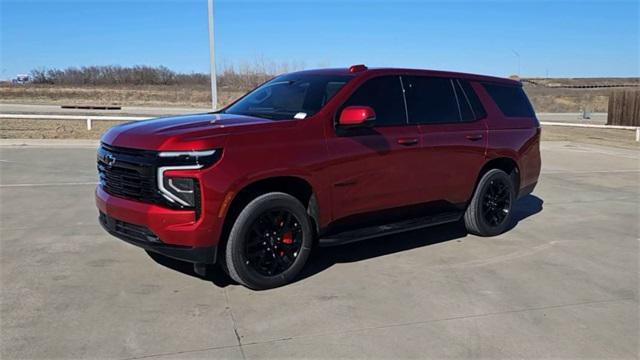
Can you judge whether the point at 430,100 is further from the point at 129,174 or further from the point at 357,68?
the point at 129,174

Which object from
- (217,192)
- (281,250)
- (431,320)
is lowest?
(431,320)

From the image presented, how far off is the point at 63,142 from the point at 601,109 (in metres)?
55.5

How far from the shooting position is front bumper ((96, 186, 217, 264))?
4375 millimetres

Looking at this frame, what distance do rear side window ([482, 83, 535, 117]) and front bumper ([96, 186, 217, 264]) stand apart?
411 cm

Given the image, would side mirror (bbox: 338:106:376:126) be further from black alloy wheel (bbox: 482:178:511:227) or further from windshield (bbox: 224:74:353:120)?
black alloy wheel (bbox: 482:178:511:227)

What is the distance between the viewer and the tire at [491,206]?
6652 mm

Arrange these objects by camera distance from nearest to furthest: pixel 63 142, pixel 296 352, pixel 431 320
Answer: pixel 296 352, pixel 431 320, pixel 63 142

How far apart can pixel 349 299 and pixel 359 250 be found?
149 centimetres

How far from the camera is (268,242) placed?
191 inches

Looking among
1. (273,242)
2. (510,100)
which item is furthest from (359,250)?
(510,100)

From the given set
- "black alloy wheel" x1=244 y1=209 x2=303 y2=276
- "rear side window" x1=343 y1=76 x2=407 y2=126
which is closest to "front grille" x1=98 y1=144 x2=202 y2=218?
"black alloy wheel" x1=244 y1=209 x2=303 y2=276

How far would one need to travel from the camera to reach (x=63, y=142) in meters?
17.0

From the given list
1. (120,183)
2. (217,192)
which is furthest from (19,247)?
(217,192)

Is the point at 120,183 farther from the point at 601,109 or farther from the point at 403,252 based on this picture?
the point at 601,109
